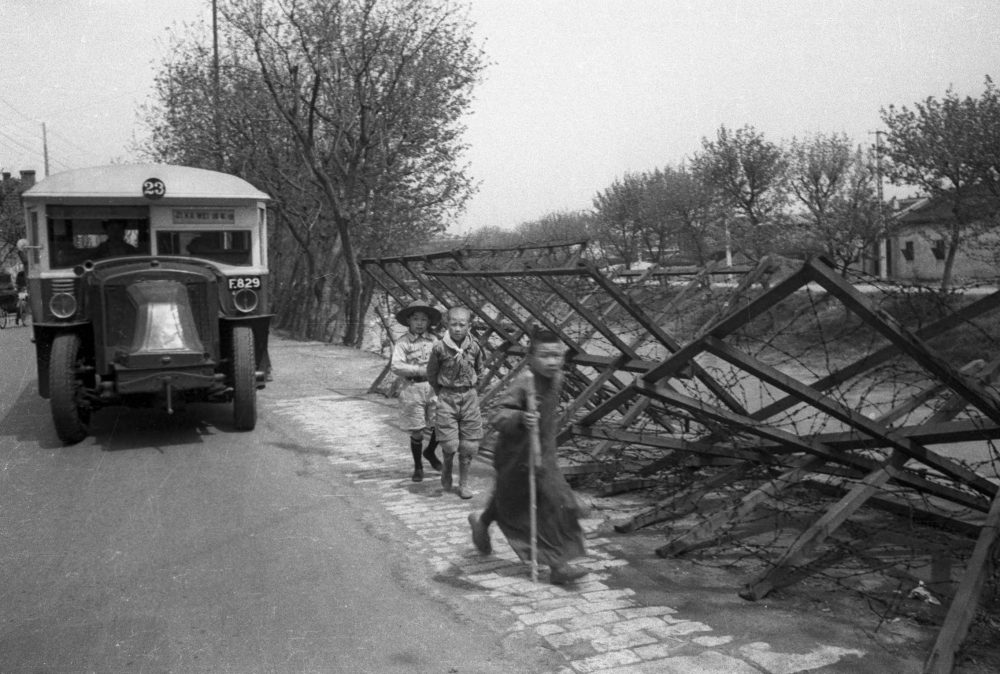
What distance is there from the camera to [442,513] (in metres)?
7.41

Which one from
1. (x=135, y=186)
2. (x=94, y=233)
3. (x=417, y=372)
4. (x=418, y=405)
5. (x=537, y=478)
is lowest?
(x=537, y=478)

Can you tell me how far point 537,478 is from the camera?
5766 mm

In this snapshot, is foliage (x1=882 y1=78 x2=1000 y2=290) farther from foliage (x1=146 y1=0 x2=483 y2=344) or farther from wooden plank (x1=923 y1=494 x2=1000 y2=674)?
wooden plank (x1=923 y1=494 x2=1000 y2=674)

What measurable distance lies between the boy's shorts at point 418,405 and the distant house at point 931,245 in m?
23.9

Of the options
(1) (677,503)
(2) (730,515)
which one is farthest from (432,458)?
(2) (730,515)

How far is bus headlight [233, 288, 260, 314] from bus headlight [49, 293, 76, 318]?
1782 mm

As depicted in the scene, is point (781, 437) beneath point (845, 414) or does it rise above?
beneath

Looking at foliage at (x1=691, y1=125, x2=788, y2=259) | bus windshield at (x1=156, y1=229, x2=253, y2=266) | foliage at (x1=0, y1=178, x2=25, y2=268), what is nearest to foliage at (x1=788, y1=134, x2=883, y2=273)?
foliage at (x1=691, y1=125, x2=788, y2=259)

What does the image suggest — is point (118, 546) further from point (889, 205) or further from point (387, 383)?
point (889, 205)

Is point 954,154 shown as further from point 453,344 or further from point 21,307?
point 21,307

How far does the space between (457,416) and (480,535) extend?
190 centimetres

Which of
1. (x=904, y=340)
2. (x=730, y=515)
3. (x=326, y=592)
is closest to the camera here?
(x=904, y=340)

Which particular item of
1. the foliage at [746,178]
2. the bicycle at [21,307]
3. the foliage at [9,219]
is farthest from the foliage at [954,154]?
the foliage at [9,219]

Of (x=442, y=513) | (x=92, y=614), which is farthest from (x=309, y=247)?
(x=92, y=614)
